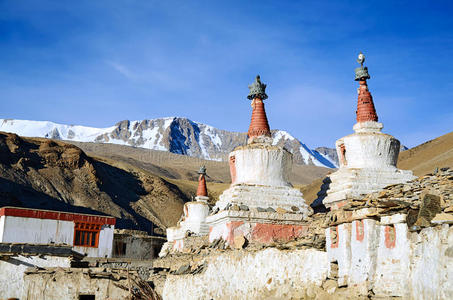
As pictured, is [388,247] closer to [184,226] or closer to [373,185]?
[373,185]

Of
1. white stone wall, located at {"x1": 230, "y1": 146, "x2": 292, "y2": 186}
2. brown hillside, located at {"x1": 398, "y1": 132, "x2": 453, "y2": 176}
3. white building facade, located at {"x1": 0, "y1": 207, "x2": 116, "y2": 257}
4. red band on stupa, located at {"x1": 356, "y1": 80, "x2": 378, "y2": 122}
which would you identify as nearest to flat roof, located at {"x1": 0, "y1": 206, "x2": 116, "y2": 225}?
white building facade, located at {"x1": 0, "y1": 207, "x2": 116, "y2": 257}

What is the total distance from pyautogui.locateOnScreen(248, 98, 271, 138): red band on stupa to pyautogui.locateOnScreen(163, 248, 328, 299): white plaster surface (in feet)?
19.6

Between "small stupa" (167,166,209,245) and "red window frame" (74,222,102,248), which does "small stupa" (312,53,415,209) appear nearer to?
"small stupa" (167,166,209,245)

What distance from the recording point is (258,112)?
18.0 meters

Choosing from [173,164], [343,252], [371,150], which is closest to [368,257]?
[343,252]

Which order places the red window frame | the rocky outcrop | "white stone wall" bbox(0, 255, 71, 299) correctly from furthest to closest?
the red window frame < "white stone wall" bbox(0, 255, 71, 299) < the rocky outcrop

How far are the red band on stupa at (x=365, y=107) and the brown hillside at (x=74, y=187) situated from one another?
3522 centimetres

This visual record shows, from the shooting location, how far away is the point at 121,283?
44.6ft

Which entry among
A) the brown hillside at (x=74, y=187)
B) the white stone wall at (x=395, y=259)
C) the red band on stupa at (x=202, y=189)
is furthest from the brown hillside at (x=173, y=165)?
the white stone wall at (x=395, y=259)

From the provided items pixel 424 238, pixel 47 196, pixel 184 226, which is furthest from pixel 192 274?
pixel 47 196

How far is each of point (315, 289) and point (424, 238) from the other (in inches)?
99.7

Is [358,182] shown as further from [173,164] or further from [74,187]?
[173,164]

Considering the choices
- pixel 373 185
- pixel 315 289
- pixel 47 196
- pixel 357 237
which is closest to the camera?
pixel 357 237

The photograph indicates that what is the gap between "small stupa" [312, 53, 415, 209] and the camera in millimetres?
15586
